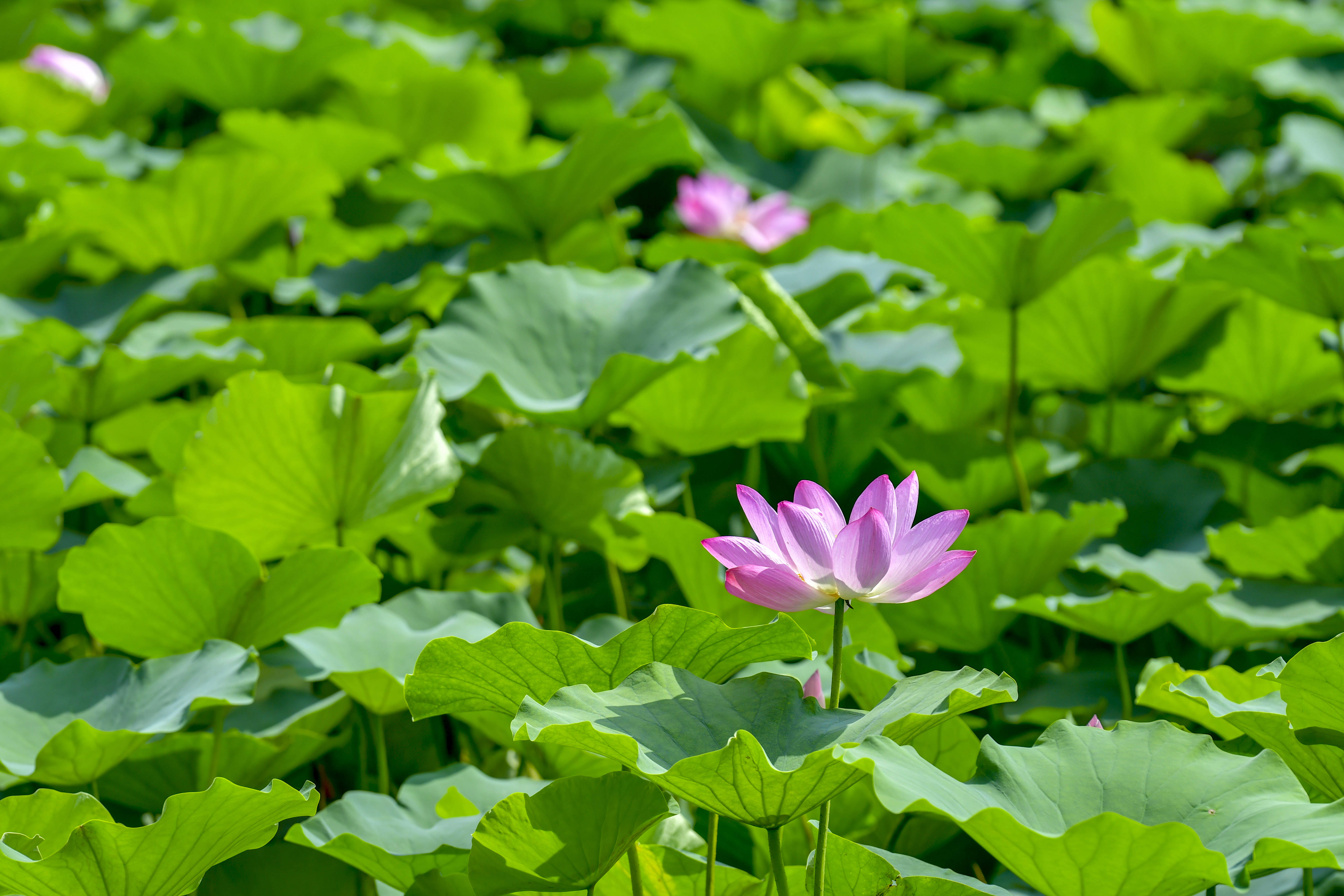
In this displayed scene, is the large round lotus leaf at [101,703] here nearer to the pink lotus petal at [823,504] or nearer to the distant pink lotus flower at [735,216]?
the pink lotus petal at [823,504]

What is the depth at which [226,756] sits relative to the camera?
776 millimetres

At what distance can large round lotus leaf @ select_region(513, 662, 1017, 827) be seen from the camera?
50 cm

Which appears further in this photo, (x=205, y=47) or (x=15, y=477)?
(x=205, y=47)

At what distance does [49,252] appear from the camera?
49.6 inches

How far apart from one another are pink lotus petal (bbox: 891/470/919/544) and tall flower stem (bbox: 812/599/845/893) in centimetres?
4

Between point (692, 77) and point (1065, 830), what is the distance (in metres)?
1.54

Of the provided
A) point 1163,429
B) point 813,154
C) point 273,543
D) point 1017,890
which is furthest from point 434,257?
point 1017,890

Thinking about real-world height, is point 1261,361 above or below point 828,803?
below

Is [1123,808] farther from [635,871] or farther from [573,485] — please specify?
[573,485]

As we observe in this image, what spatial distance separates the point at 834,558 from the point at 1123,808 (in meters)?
0.18

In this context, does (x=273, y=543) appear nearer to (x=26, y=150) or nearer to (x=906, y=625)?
(x=906, y=625)

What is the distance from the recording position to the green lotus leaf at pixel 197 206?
1244 millimetres

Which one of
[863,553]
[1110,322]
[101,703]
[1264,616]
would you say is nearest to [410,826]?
[101,703]

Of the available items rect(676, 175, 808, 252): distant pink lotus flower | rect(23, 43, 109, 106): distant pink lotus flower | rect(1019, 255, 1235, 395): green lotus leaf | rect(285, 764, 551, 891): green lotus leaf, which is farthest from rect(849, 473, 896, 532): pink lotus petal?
rect(23, 43, 109, 106): distant pink lotus flower
